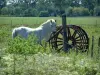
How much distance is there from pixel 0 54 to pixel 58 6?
309 ft

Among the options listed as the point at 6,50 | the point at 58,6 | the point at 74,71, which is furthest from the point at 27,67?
the point at 58,6

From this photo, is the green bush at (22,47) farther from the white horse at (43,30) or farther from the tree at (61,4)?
the tree at (61,4)

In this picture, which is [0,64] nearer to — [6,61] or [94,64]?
[6,61]

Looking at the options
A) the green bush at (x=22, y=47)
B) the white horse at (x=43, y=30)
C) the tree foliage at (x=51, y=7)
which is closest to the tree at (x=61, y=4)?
the tree foliage at (x=51, y=7)

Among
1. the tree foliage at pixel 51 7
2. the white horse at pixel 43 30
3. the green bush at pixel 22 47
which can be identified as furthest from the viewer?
the tree foliage at pixel 51 7

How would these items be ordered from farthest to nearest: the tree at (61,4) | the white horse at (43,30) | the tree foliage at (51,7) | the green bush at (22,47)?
the tree at (61,4) → the tree foliage at (51,7) → the white horse at (43,30) → the green bush at (22,47)

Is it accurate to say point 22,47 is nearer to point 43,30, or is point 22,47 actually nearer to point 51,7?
point 43,30

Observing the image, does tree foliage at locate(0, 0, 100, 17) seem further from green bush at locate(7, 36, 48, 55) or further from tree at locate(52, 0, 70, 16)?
green bush at locate(7, 36, 48, 55)

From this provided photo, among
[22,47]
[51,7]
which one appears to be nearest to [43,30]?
[22,47]

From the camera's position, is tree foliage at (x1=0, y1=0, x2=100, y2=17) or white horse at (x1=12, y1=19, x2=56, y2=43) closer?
white horse at (x1=12, y1=19, x2=56, y2=43)

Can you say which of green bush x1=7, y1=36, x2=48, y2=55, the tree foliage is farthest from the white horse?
the tree foliage

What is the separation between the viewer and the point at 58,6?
10169cm

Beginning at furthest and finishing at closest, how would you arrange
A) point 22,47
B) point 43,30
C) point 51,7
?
point 51,7
point 43,30
point 22,47

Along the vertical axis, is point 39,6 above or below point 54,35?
below
